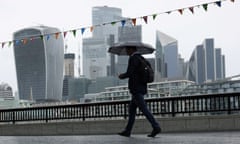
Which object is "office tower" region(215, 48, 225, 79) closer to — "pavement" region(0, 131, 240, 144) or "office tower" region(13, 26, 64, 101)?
"office tower" region(13, 26, 64, 101)

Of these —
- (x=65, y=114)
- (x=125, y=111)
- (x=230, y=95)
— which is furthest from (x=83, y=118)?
(x=230, y=95)

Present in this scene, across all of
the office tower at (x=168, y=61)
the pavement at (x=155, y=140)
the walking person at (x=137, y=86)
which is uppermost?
the office tower at (x=168, y=61)

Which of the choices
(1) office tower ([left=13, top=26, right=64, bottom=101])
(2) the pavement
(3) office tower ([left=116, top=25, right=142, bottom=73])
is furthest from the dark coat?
(1) office tower ([left=13, top=26, right=64, bottom=101])

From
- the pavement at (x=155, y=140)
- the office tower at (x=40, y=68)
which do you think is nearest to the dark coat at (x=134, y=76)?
the pavement at (x=155, y=140)

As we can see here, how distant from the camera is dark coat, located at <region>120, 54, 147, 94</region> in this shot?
31.2ft

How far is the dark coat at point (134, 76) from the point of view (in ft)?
31.2

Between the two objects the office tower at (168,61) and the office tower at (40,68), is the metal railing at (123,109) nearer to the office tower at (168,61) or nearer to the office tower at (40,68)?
the office tower at (168,61)

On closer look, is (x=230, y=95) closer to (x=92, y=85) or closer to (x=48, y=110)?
(x=48, y=110)

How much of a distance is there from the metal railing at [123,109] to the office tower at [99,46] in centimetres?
13135

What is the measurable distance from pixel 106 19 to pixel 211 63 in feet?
126

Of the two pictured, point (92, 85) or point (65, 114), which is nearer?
point (65, 114)

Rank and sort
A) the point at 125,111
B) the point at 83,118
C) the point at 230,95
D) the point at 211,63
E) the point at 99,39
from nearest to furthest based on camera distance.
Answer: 1. the point at 230,95
2. the point at 125,111
3. the point at 83,118
4. the point at 211,63
5. the point at 99,39

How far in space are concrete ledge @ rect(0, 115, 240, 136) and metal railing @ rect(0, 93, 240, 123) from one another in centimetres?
79

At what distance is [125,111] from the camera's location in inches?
604
